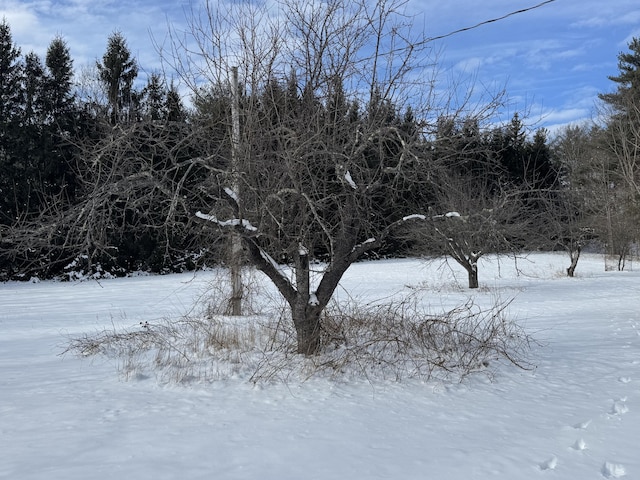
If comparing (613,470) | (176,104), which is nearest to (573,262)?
(176,104)

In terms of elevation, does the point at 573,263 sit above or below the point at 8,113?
below

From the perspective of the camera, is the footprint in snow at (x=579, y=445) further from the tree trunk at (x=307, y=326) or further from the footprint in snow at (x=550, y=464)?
the tree trunk at (x=307, y=326)

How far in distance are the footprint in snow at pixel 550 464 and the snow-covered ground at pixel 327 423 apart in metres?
0.02

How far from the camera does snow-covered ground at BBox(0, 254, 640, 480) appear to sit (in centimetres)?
335

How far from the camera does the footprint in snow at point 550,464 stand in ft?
11.1

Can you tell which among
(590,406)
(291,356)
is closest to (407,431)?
(590,406)

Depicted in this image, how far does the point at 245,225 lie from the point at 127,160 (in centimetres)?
137

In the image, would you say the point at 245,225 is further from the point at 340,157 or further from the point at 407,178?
the point at 407,178

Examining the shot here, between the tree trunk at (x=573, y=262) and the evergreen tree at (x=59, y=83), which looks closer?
the tree trunk at (x=573, y=262)

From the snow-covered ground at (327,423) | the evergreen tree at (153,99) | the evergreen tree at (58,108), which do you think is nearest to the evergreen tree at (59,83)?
the evergreen tree at (58,108)

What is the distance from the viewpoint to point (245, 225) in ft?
19.1

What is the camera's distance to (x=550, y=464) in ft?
11.2

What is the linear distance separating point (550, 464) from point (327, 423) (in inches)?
64.1

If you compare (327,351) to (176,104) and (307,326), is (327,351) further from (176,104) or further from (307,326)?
(176,104)
